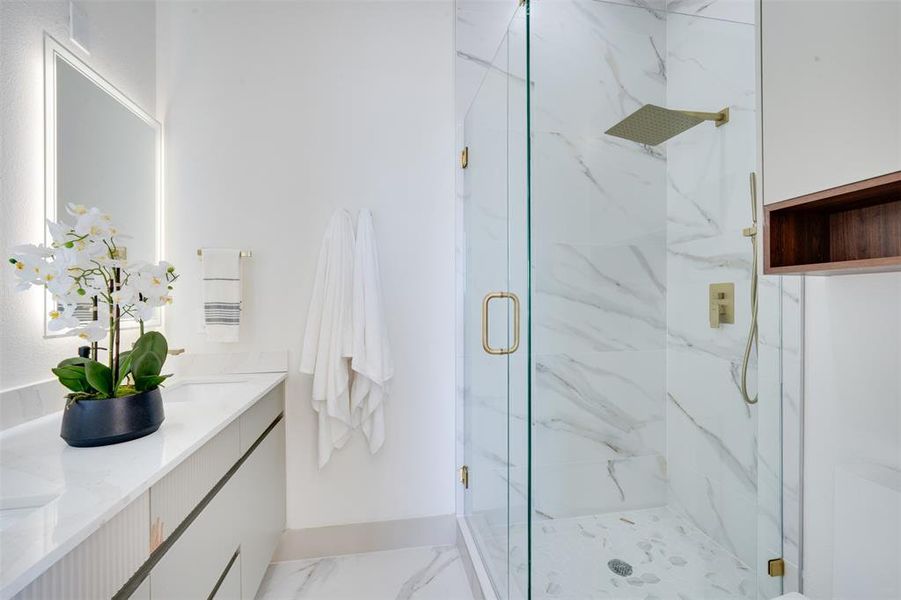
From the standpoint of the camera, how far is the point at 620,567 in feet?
3.98

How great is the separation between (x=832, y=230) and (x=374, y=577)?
2009 mm

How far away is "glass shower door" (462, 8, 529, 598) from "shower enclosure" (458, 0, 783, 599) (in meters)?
0.02

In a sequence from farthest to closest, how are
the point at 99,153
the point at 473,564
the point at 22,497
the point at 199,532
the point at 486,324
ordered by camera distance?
the point at 473,564, the point at 486,324, the point at 99,153, the point at 199,532, the point at 22,497

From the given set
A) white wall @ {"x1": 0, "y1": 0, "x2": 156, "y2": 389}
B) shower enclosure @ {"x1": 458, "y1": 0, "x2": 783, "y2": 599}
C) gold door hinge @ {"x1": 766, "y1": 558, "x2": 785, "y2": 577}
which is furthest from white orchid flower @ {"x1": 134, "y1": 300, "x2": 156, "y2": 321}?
gold door hinge @ {"x1": 766, "y1": 558, "x2": 785, "y2": 577}

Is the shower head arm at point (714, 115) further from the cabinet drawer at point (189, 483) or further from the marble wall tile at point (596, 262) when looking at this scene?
the cabinet drawer at point (189, 483)

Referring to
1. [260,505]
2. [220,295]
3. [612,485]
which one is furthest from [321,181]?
[612,485]

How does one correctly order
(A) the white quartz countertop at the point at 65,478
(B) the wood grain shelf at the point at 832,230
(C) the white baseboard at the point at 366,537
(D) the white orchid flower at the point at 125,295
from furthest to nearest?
1. (C) the white baseboard at the point at 366,537
2. (D) the white orchid flower at the point at 125,295
3. (B) the wood grain shelf at the point at 832,230
4. (A) the white quartz countertop at the point at 65,478

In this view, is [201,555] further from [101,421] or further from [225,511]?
[101,421]

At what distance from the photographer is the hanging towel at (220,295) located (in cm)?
179

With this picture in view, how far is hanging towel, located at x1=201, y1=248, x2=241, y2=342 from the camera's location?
1792 millimetres

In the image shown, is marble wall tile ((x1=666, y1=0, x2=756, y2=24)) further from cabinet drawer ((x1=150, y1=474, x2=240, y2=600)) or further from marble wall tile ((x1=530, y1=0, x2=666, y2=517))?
cabinet drawer ((x1=150, y1=474, x2=240, y2=600))

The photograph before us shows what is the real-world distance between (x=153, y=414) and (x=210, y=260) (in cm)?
95

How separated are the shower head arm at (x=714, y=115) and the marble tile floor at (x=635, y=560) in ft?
3.84

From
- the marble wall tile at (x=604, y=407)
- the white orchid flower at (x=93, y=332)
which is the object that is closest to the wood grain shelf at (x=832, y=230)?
the marble wall tile at (x=604, y=407)
